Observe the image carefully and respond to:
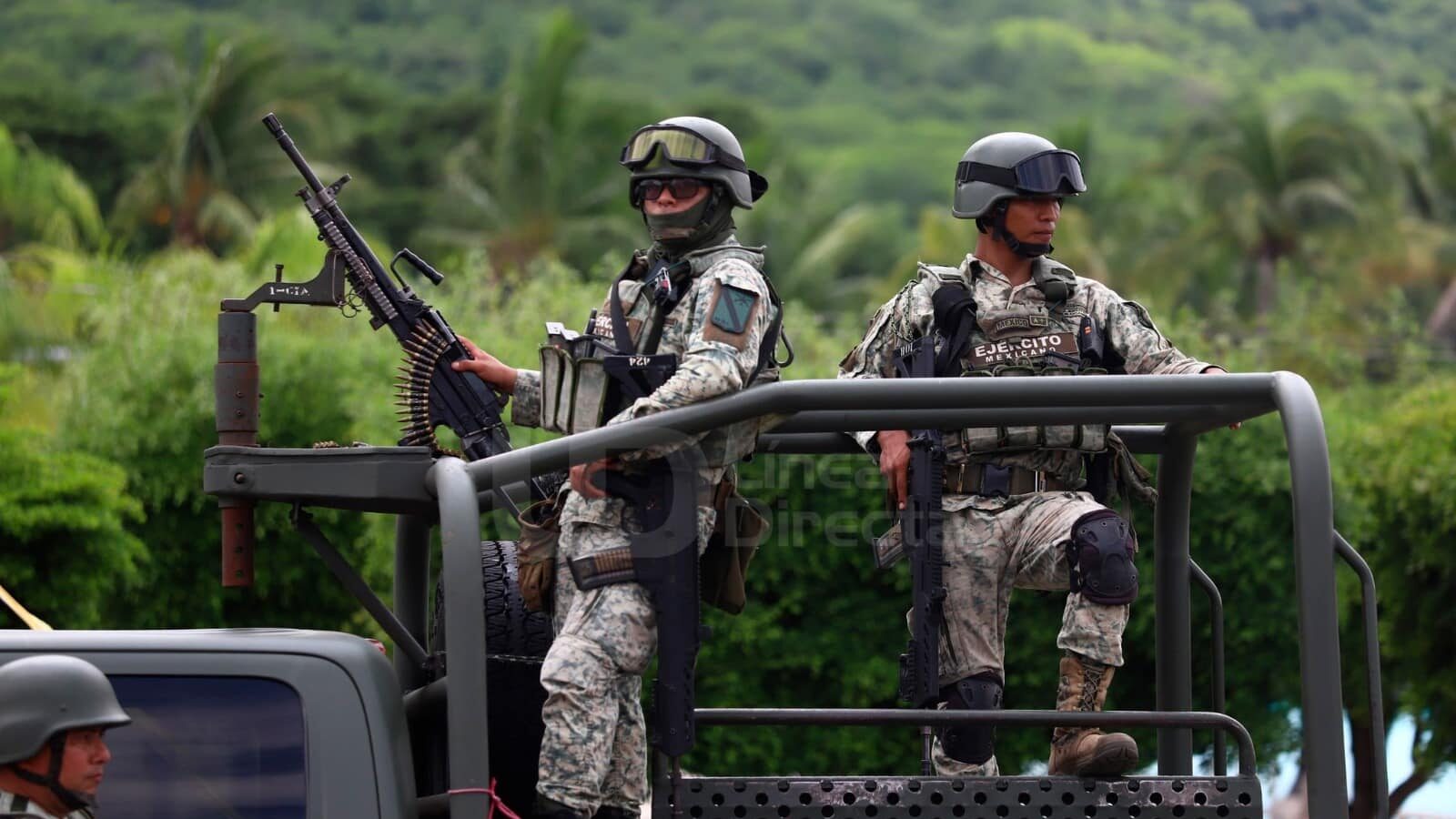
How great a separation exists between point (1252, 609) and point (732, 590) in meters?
8.32

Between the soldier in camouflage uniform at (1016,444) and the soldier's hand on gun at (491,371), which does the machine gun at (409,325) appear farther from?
the soldier in camouflage uniform at (1016,444)

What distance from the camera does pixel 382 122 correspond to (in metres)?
58.2

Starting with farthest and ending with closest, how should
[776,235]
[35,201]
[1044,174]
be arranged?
[776,235] < [35,201] < [1044,174]

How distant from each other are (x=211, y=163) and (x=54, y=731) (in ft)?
125

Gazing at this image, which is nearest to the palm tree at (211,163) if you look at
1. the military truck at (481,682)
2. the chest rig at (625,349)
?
the chest rig at (625,349)

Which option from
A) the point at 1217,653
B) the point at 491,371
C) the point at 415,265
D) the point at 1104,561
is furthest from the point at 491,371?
the point at 1217,653

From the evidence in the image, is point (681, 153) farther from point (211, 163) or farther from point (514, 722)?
point (211, 163)

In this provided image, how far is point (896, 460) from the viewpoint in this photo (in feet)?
14.2

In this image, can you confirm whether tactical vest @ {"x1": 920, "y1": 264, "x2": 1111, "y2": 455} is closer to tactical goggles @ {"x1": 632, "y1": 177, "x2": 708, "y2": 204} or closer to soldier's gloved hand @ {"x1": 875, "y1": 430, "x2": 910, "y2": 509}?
soldier's gloved hand @ {"x1": 875, "y1": 430, "x2": 910, "y2": 509}

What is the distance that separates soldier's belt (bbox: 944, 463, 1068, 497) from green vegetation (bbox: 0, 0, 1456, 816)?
6.51 metres

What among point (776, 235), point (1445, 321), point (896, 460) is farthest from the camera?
point (776, 235)

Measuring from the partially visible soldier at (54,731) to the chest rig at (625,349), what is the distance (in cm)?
117

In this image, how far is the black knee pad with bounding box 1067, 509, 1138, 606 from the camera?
4039 mm

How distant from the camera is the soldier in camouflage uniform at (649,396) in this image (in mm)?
3484
